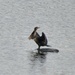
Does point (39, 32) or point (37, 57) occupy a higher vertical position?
point (39, 32)

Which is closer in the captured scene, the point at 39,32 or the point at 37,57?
the point at 37,57

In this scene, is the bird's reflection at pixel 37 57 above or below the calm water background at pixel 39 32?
below

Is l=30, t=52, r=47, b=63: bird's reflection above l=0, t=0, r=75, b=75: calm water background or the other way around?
the other way around

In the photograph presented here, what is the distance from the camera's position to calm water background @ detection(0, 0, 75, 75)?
95.9ft

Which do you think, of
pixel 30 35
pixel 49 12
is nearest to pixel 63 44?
pixel 30 35

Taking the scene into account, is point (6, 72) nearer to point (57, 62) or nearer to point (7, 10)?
point (57, 62)

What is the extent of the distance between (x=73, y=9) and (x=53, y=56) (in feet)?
41.7

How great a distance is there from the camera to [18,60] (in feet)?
99.1

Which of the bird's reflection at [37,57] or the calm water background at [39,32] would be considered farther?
the bird's reflection at [37,57]

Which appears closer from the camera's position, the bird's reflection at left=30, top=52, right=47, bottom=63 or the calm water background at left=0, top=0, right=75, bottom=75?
the calm water background at left=0, top=0, right=75, bottom=75

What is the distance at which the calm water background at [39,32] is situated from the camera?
29219 mm

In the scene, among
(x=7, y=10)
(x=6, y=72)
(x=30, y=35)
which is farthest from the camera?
(x=7, y=10)

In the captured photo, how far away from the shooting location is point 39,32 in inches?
1432

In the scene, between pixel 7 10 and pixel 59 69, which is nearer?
pixel 59 69
